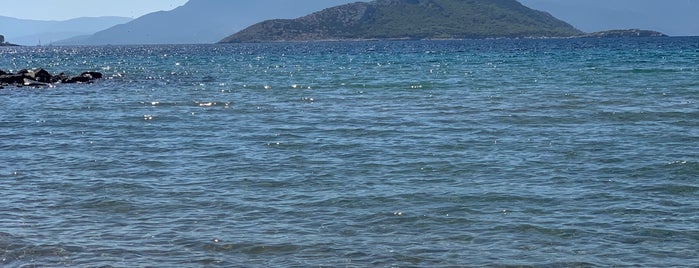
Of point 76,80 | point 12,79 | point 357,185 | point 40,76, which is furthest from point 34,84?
point 357,185

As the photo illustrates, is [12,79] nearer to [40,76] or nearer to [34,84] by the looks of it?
[40,76]

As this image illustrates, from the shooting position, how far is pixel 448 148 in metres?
24.2

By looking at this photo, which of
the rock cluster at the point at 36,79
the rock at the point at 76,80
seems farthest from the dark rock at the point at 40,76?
the rock at the point at 76,80

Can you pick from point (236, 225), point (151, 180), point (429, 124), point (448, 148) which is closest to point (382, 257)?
point (236, 225)

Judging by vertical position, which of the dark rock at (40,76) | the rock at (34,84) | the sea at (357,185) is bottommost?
the rock at (34,84)

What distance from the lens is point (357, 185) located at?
18984 millimetres

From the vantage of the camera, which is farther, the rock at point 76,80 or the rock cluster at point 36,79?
the rock at point 76,80

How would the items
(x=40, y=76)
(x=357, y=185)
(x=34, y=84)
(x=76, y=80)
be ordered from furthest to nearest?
(x=76, y=80)
(x=40, y=76)
(x=34, y=84)
(x=357, y=185)

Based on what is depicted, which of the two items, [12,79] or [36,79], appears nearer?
[12,79]

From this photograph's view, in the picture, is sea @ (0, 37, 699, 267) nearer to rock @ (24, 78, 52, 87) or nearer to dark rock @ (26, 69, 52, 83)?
rock @ (24, 78, 52, 87)

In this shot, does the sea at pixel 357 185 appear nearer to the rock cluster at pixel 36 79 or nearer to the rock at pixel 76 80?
the rock cluster at pixel 36 79

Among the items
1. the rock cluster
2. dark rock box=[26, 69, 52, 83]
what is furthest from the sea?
dark rock box=[26, 69, 52, 83]

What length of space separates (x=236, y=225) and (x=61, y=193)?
530 centimetres

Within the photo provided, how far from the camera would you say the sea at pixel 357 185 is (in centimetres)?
1384
